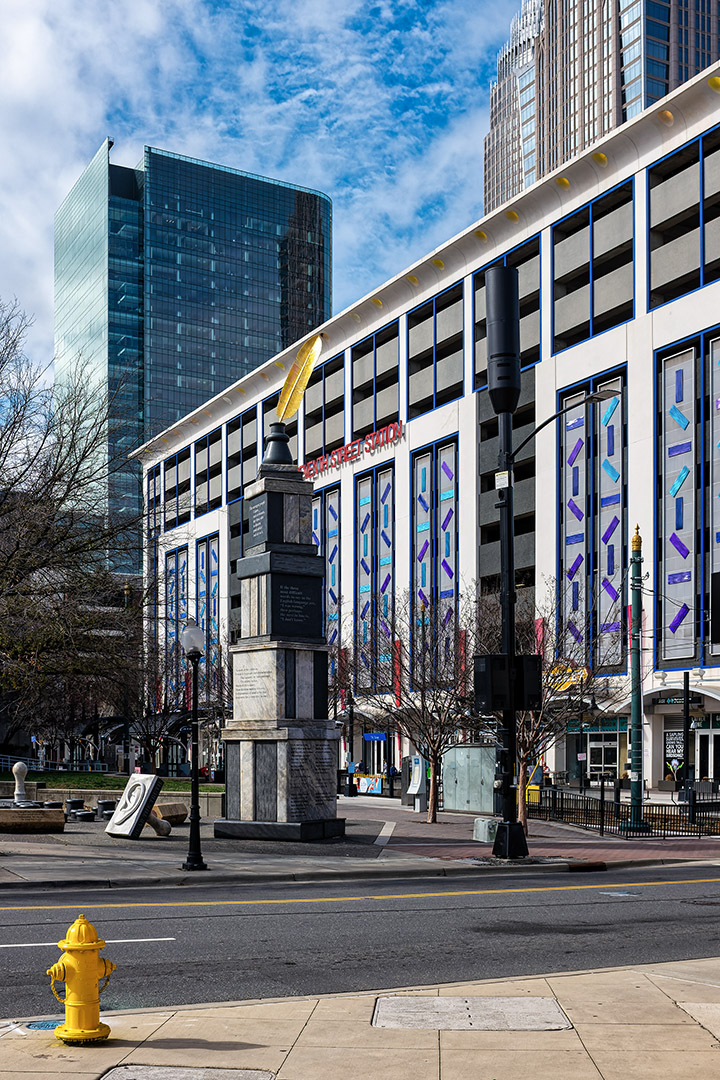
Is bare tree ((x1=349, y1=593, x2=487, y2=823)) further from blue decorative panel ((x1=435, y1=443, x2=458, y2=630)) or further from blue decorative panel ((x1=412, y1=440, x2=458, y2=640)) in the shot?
blue decorative panel ((x1=435, y1=443, x2=458, y2=630))

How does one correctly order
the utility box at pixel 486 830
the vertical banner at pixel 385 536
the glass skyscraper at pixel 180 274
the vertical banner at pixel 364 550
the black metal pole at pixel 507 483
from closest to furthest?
the black metal pole at pixel 507 483 → the utility box at pixel 486 830 → the vertical banner at pixel 385 536 → the vertical banner at pixel 364 550 → the glass skyscraper at pixel 180 274

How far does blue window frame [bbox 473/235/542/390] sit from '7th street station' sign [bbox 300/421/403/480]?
8.84 m

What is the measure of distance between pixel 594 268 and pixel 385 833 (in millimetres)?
40599

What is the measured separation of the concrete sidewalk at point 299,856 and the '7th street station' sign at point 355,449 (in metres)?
48.2

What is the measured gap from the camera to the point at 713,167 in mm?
52625

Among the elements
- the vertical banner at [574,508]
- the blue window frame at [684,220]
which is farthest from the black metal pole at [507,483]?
the vertical banner at [574,508]

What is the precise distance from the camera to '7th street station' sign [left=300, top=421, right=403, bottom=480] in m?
75.1

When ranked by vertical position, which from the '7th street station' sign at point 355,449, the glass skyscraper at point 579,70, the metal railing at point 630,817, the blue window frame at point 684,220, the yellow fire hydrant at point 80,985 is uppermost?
the glass skyscraper at point 579,70

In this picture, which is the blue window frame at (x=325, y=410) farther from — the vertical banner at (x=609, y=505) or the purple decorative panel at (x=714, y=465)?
the purple decorative panel at (x=714, y=465)

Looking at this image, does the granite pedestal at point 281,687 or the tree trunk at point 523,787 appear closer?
the granite pedestal at point 281,687

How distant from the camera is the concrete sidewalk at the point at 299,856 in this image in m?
17.7

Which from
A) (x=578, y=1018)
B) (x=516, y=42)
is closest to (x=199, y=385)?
(x=516, y=42)

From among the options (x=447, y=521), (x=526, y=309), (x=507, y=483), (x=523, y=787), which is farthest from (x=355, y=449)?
(x=507, y=483)

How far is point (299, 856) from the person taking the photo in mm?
21234
